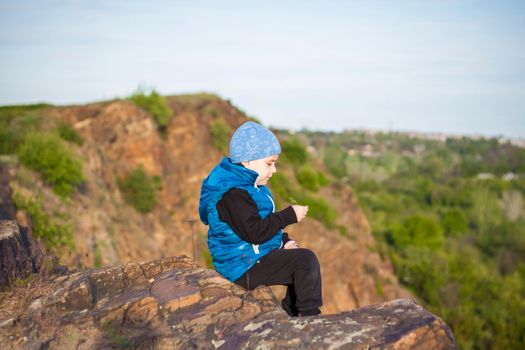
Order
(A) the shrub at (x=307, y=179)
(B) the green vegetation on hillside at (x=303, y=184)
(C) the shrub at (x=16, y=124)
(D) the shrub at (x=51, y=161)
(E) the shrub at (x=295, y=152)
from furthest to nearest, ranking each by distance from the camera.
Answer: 1. (E) the shrub at (x=295, y=152)
2. (A) the shrub at (x=307, y=179)
3. (B) the green vegetation on hillside at (x=303, y=184)
4. (C) the shrub at (x=16, y=124)
5. (D) the shrub at (x=51, y=161)

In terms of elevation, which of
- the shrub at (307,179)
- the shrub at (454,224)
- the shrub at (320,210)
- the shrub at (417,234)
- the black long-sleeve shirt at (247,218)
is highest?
the black long-sleeve shirt at (247,218)

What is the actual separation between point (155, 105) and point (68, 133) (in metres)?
4.50

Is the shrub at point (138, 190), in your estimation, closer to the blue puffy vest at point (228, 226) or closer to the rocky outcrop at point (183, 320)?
the rocky outcrop at point (183, 320)

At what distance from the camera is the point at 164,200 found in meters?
17.4

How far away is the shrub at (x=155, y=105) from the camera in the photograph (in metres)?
18.1

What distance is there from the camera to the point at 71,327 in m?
2.74

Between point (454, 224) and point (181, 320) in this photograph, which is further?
point (454, 224)

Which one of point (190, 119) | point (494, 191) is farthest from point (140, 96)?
point (494, 191)

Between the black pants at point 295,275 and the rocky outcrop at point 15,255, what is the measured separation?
149cm

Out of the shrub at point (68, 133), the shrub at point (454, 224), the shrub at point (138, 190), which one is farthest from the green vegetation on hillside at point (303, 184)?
the shrub at point (454, 224)

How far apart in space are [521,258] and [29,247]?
51952 millimetres

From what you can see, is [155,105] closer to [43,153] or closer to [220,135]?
[220,135]

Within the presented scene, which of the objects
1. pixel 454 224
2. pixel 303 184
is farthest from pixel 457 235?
pixel 303 184

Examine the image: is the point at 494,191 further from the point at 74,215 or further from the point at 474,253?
the point at 74,215
